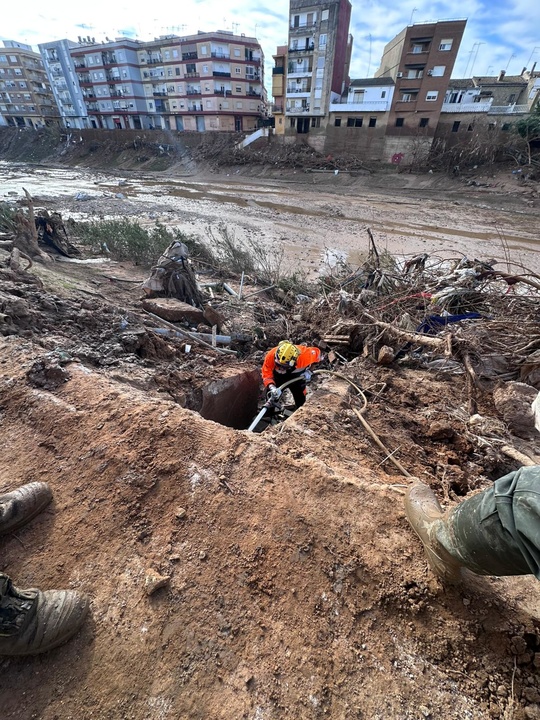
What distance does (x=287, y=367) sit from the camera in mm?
4656

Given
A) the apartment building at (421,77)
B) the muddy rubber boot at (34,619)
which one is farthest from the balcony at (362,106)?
the muddy rubber boot at (34,619)

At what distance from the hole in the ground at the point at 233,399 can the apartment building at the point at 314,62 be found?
105 feet

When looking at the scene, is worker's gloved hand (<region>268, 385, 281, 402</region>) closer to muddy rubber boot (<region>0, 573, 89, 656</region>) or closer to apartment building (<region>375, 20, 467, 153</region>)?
muddy rubber boot (<region>0, 573, 89, 656</region>)

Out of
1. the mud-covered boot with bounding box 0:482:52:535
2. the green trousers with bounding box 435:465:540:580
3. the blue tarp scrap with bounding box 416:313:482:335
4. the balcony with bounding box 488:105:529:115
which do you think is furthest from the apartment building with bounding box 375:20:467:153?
the mud-covered boot with bounding box 0:482:52:535

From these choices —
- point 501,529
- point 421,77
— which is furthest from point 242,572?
point 421,77

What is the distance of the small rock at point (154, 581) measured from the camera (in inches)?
77.5

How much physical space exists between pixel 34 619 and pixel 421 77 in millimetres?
35970

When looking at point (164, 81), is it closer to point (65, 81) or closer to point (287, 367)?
point (65, 81)

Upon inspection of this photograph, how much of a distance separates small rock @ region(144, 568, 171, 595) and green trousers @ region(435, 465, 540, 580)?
164 cm

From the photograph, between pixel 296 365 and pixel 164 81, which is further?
pixel 164 81

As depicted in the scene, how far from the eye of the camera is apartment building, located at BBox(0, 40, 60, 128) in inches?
1972

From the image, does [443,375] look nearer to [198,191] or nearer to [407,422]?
[407,422]

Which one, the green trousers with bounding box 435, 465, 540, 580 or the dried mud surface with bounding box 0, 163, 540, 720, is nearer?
the green trousers with bounding box 435, 465, 540, 580

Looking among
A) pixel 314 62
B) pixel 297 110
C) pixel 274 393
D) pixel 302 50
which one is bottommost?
pixel 274 393
